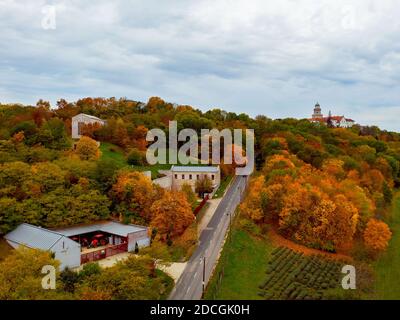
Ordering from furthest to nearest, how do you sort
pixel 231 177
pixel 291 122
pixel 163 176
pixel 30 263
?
pixel 291 122
pixel 231 177
pixel 163 176
pixel 30 263

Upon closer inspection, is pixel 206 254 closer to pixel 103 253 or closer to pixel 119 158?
pixel 103 253

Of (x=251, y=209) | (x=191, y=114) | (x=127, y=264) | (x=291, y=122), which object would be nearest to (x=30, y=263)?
(x=127, y=264)

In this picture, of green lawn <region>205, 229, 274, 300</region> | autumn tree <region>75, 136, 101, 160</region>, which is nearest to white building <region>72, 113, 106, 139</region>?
autumn tree <region>75, 136, 101, 160</region>

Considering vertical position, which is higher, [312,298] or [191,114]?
[191,114]

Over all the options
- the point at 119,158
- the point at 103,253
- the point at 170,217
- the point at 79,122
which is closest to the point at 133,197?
the point at 170,217

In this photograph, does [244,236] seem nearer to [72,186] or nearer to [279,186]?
[279,186]

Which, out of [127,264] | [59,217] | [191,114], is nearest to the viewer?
[127,264]

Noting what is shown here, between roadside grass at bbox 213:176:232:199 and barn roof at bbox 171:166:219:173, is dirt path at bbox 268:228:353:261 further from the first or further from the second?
barn roof at bbox 171:166:219:173
